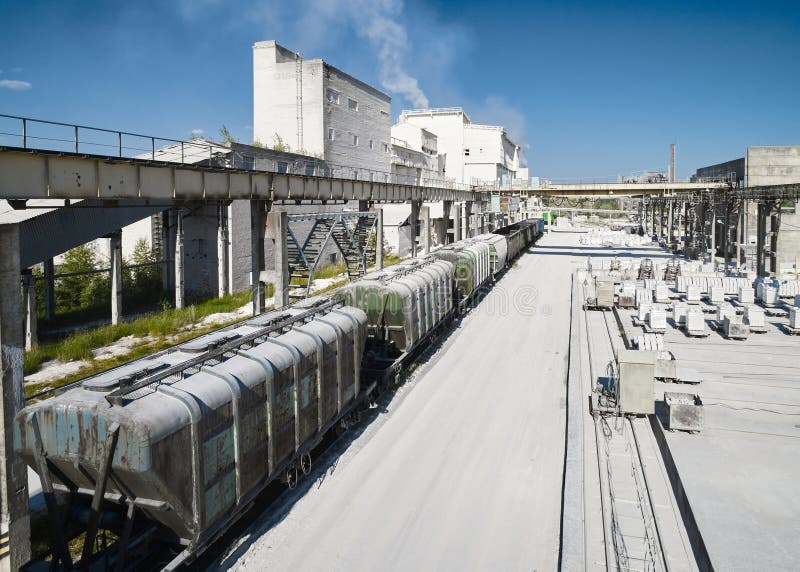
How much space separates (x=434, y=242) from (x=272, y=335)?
4360cm

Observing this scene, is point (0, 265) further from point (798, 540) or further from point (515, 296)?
point (515, 296)

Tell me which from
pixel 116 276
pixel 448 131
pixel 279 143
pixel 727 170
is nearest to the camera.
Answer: pixel 116 276

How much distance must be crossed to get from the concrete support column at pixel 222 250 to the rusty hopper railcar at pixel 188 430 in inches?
838

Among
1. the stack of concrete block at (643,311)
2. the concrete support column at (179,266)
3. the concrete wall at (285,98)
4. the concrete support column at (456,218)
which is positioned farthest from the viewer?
the concrete support column at (456,218)

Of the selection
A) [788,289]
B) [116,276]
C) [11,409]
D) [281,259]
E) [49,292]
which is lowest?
[788,289]

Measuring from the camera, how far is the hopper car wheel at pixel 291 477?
10766 millimetres

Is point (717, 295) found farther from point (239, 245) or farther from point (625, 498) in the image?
point (239, 245)

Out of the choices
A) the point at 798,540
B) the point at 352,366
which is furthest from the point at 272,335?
the point at 798,540

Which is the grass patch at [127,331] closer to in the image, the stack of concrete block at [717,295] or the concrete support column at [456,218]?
the concrete support column at [456,218]

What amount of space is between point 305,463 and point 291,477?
585 mm

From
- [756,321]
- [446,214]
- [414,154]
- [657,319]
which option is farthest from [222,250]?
[414,154]

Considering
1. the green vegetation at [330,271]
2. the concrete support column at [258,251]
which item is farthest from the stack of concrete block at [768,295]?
the concrete support column at [258,251]

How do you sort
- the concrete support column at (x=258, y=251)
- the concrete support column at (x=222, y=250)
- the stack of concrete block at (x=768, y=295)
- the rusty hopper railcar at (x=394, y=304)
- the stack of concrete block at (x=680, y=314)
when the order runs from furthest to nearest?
1. the concrete support column at (x=222, y=250)
2. the stack of concrete block at (x=768, y=295)
3. the stack of concrete block at (x=680, y=314)
4. the concrete support column at (x=258, y=251)
5. the rusty hopper railcar at (x=394, y=304)

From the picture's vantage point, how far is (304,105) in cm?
4584
